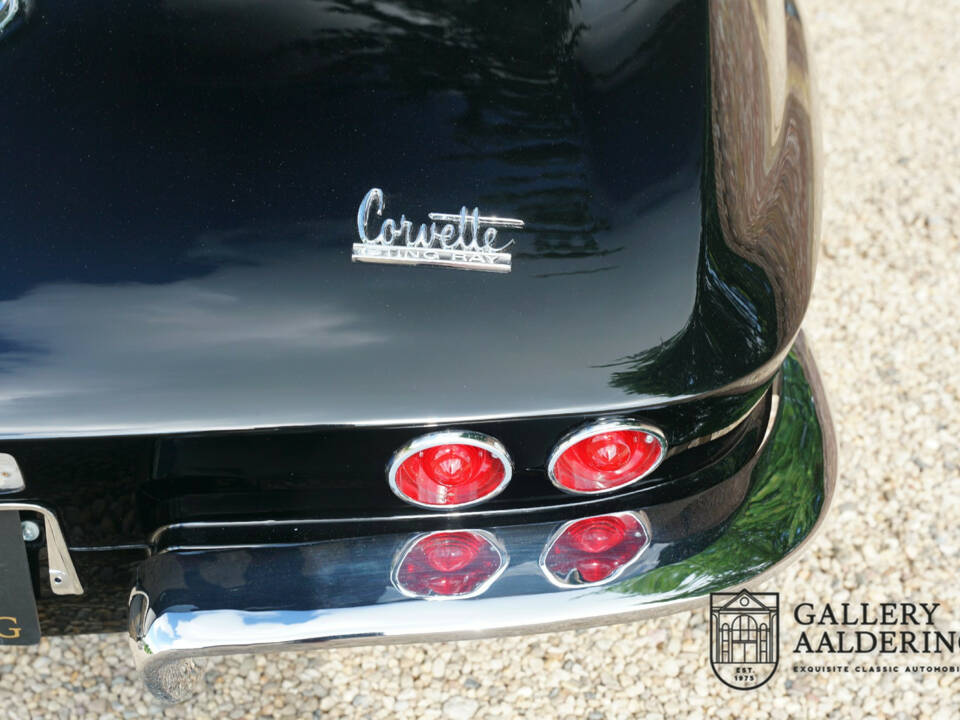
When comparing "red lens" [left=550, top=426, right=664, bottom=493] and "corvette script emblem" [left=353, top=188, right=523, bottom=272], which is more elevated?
"corvette script emblem" [left=353, top=188, right=523, bottom=272]

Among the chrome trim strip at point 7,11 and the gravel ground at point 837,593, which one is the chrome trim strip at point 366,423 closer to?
the chrome trim strip at point 7,11

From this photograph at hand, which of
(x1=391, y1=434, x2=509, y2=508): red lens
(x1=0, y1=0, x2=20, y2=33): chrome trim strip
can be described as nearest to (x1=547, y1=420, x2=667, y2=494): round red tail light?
(x1=391, y1=434, x2=509, y2=508): red lens

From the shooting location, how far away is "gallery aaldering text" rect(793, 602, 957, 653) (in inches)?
96.0

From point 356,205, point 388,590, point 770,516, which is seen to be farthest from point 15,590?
point 770,516

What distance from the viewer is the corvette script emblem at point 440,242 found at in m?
1.59

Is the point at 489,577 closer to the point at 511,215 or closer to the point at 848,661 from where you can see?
the point at 511,215

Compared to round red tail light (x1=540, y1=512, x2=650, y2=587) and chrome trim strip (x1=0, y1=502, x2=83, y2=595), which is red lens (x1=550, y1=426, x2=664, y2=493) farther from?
chrome trim strip (x1=0, y1=502, x2=83, y2=595)

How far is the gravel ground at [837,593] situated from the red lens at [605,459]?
34.0 inches

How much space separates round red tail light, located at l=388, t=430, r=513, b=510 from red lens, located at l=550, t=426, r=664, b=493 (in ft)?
0.34

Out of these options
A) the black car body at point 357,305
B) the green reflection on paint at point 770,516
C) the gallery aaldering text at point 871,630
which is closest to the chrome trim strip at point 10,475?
the black car body at point 357,305

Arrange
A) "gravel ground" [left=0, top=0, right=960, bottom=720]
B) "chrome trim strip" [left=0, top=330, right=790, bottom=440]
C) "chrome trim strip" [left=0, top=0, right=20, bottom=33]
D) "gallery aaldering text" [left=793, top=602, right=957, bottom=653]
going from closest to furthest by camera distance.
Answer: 1. "chrome trim strip" [left=0, top=330, right=790, bottom=440]
2. "chrome trim strip" [left=0, top=0, right=20, bottom=33]
3. "gravel ground" [left=0, top=0, right=960, bottom=720]
4. "gallery aaldering text" [left=793, top=602, right=957, bottom=653]

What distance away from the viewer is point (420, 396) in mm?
1528

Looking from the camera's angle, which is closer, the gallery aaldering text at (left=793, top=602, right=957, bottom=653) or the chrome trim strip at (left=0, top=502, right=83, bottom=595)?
the chrome trim strip at (left=0, top=502, right=83, bottom=595)

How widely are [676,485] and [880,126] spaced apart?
263 centimetres
